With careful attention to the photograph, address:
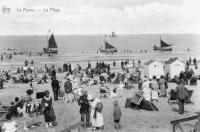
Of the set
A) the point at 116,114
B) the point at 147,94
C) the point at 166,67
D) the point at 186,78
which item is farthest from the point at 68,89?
the point at 166,67

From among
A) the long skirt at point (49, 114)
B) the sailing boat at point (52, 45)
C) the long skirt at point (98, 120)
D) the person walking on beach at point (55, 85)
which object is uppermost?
the sailing boat at point (52, 45)

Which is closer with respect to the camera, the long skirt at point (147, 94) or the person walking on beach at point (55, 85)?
the long skirt at point (147, 94)

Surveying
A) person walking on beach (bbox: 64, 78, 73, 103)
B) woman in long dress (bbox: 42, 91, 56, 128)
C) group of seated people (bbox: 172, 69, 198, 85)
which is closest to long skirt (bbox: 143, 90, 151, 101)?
person walking on beach (bbox: 64, 78, 73, 103)

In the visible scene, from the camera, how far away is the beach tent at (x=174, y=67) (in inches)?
879

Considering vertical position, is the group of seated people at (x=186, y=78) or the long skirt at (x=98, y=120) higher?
the group of seated people at (x=186, y=78)

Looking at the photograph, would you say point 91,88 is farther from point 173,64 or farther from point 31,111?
point 31,111

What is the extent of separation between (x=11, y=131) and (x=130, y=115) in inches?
199

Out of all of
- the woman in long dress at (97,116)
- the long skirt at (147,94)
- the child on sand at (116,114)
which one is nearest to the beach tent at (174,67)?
the long skirt at (147,94)

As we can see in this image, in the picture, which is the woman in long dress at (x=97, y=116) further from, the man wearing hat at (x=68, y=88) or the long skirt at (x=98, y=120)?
the man wearing hat at (x=68, y=88)

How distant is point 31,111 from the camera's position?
12.6m

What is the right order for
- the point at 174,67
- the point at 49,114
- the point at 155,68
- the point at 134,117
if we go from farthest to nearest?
the point at 155,68, the point at 174,67, the point at 134,117, the point at 49,114

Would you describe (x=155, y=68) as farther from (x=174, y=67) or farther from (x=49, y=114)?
(x=49, y=114)

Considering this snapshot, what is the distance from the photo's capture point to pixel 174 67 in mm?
22406

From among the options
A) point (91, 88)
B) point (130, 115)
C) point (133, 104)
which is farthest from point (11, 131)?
point (91, 88)
